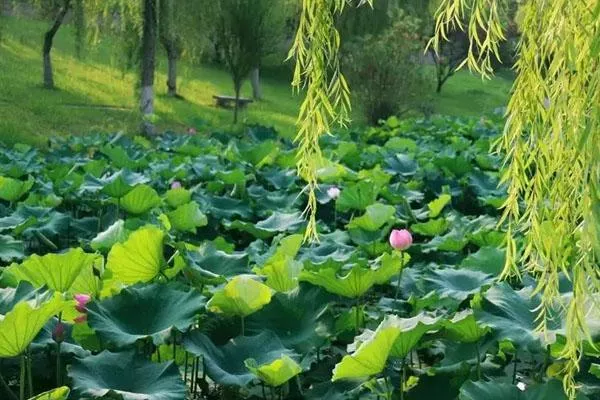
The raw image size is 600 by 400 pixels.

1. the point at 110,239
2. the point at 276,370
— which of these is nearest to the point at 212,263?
the point at 110,239

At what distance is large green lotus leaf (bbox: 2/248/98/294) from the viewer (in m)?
2.20

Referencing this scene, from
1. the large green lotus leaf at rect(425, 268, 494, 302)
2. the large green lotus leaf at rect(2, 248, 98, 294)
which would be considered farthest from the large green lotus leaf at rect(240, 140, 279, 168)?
the large green lotus leaf at rect(2, 248, 98, 294)

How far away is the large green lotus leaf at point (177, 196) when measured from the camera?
159 inches

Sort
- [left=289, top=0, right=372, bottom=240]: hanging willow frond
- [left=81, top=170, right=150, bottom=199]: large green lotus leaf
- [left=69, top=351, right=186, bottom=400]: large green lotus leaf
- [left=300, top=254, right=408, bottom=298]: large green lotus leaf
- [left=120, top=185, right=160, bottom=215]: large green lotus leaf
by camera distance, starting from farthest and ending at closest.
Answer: [left=81, top=170, right=150, bottom=199]: large green lotus leaf → [left=120, top=185, right=160, bottom=215]: large green lotus leaf → [left=300, top=254, right=408, bottom=298]: large green lotus leaf → [left=69, top=351, right=186, bottom=400]: large green lotus leaf → [left=289, top=0, right=372, bottom=240]: hanging willow frond

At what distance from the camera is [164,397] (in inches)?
71.0

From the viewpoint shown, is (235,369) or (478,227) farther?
(478,227)

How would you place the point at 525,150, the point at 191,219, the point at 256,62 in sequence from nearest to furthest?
the point at 525,150, the point at 191,219, the point at 256,62

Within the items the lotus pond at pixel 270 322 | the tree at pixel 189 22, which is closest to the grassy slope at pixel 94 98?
the tree at pixel 189 22

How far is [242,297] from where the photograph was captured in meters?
2.12

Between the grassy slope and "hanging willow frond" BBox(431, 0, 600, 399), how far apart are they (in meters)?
9.63

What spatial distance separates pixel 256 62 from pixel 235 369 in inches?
506

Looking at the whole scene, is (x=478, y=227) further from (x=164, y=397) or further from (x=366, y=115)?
(x=366, y=115)

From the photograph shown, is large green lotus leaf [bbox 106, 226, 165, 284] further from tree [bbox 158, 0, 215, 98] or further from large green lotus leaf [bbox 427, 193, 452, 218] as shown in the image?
tree [bbox 158, 0, 215, 98]

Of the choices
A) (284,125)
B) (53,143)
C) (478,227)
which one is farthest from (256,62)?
(478,227)
